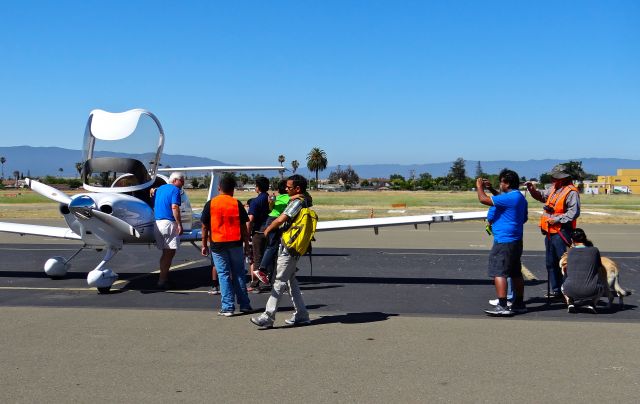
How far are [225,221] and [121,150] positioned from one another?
399 centimetres

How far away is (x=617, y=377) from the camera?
4.74 meters

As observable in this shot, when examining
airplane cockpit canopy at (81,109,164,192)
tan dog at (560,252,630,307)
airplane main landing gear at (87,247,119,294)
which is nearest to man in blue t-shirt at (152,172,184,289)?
airplane main landing gear at (87,247,119,294)

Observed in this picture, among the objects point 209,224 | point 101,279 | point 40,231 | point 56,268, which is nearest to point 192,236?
point 101,279

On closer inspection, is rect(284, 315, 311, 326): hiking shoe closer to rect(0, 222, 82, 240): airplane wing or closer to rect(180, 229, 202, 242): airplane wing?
rect(180, 229, 202, 242): airplane wing

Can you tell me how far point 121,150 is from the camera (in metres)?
10.4

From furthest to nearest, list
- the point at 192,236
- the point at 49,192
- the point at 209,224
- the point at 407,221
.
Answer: the point at 192,236 < the point at 407,221 < the point at 49,192 < the point at 209,224

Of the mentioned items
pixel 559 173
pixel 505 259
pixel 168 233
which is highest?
pixel 559 173

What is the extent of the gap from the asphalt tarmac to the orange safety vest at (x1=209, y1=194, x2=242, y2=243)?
2.94 feet

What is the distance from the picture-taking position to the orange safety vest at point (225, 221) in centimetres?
718

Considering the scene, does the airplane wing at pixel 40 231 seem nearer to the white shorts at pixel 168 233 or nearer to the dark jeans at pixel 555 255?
the white shorts at pixel 168 233

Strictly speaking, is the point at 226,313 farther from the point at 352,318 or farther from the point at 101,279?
the point at 101,279

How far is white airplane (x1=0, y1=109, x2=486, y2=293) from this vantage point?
29.2 ft

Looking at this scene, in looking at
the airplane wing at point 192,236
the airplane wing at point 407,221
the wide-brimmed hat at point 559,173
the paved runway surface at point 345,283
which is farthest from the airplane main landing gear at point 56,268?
the wide-brimmed hat at point 559,173

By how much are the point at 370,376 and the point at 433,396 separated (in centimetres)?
61
